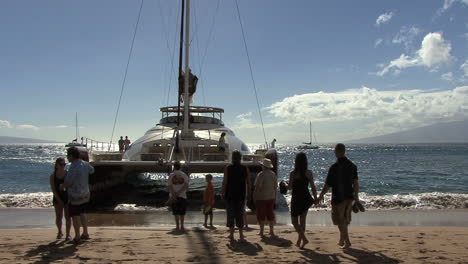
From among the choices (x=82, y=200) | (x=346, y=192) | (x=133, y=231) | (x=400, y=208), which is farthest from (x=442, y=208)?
(x=82, y=200)

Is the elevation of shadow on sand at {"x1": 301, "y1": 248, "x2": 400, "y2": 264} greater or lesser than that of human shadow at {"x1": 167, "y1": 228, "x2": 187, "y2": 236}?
lesser

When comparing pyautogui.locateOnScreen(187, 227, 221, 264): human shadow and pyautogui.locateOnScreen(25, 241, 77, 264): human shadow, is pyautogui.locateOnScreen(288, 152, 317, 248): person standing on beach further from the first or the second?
pyautogui.locateOnScreen(25, 241, 77, 264): human shadow

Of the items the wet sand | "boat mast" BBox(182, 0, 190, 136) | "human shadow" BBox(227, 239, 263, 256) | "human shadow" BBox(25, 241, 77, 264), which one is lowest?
the wet sand

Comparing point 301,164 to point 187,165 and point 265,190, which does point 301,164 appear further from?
point 187,165

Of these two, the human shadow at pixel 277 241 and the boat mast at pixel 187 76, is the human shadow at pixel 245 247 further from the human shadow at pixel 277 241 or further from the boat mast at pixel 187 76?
the boat mast at pixel 187 76

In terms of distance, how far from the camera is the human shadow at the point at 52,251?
5.68 meters

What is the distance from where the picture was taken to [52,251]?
6.12m

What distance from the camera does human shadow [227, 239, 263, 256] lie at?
6070 mm

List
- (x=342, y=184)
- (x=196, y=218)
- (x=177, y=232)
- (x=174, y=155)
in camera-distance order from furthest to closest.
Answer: (x=174, y=155) → (x=196, y=218) → (x=177, y=232) → (x=342, y=184)

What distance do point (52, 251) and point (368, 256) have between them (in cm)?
453

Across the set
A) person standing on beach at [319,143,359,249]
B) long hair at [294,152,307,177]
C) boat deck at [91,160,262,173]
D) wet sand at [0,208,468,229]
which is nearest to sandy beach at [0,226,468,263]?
person standing on beach at [319,143,359,249]

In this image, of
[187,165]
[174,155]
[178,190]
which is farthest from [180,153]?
[178,190]

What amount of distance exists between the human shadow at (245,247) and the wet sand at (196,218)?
3779 mm

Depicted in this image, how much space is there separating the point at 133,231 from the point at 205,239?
70.6 inches
